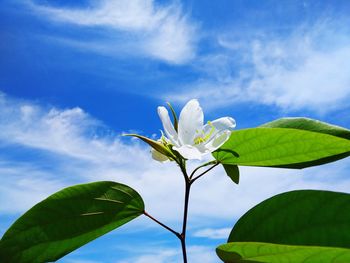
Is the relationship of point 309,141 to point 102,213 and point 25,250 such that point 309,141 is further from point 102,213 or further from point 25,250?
point 25,250

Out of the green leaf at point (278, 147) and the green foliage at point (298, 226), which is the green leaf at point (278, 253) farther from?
the green leaf at point (278, 147)

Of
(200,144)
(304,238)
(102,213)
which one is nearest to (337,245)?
(304,238)

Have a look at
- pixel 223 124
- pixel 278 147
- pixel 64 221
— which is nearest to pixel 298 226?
pixel 278 147

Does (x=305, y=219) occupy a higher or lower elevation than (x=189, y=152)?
lower

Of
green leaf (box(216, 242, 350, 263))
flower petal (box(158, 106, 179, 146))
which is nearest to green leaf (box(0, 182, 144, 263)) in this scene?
flower petal (box(158, 106, 179, 146))

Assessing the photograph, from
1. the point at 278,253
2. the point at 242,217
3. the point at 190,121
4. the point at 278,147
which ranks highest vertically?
the point at 190,121

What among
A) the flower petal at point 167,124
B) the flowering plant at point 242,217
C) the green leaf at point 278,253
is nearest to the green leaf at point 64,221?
the flowering plant at point 242,217

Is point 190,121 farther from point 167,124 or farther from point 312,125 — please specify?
point 312,125

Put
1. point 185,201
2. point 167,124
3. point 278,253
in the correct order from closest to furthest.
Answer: point 278,253 < point 185,201 < point 167,124
